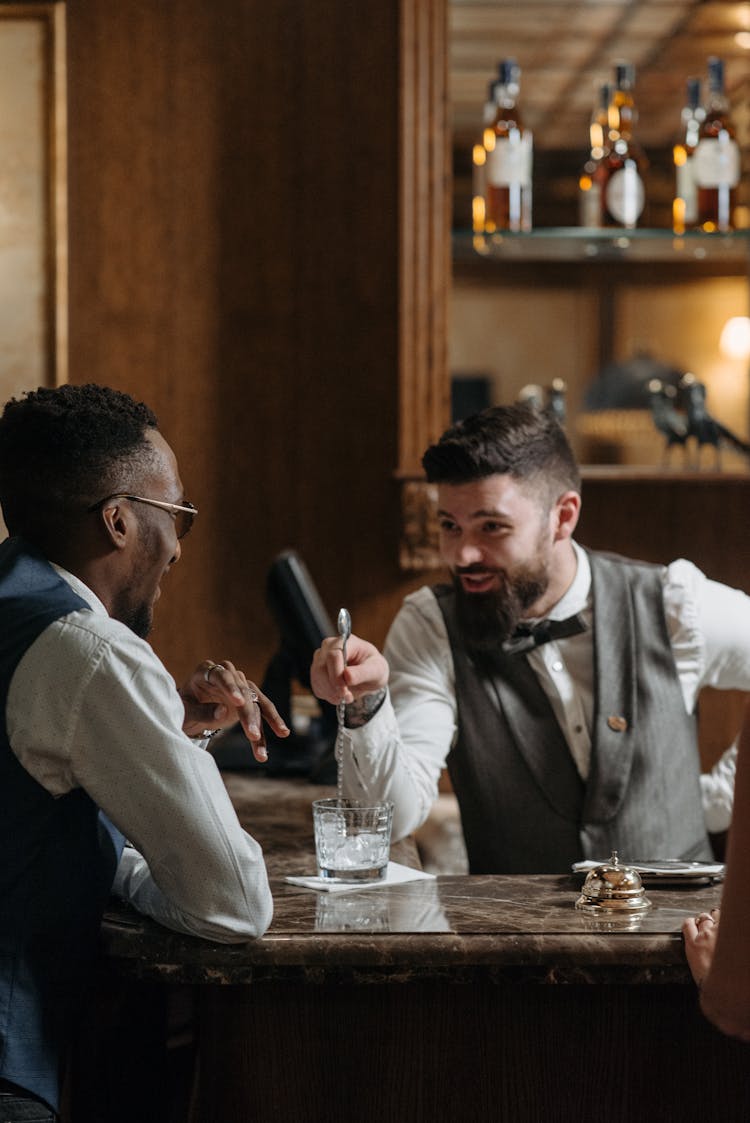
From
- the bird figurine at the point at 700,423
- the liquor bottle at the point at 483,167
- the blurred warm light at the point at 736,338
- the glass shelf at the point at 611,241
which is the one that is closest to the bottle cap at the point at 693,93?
the glass shelf at the point at 611,241

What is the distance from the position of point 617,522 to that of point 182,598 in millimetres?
1051

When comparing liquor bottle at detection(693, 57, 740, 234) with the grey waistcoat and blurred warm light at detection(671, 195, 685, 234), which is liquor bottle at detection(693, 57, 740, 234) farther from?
the grey waistcoat

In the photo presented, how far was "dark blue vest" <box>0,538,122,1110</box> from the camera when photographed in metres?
1.26

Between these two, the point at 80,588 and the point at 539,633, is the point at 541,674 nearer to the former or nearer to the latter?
the point at 539,633

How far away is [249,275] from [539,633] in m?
1.38

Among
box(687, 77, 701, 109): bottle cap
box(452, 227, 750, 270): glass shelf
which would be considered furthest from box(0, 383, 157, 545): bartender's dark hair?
box(687, 77, 701, 109): bottle cap

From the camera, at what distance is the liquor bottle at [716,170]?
3.11 m

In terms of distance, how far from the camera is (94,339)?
124 inches

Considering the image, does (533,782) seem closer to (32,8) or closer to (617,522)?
(617,522)

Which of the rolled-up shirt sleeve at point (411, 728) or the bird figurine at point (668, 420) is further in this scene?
the bird figurine at point (668, 420)

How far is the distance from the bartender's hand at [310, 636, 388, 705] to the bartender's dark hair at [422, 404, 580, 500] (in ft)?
1.43

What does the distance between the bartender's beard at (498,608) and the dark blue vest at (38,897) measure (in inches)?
37.7

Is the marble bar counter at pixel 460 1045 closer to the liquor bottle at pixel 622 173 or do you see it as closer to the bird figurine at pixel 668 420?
the bird figurine at pixel 668 420

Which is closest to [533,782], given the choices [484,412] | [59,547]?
[484,412]
